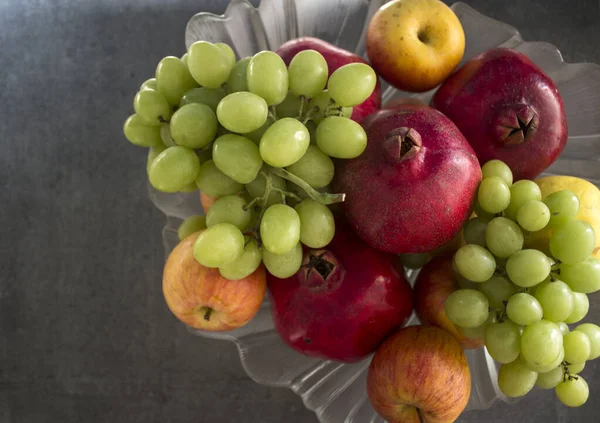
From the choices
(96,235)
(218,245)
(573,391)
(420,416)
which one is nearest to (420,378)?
(420,416)

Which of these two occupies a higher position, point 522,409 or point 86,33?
point 86,33

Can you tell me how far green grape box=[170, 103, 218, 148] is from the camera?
20.2 inches

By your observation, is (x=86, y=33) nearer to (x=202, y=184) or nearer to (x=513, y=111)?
(x=202, y=184)

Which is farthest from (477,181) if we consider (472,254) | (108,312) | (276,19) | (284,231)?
(108,312)

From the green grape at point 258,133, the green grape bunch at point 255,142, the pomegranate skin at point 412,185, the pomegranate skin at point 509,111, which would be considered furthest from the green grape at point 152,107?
the pomegranate skin at point 509,111

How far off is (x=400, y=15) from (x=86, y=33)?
668 mm

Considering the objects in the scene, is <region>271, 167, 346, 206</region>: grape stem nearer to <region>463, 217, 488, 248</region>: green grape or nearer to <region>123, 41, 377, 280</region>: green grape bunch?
<region>123, 41, 377, 280</region>: green grape bunch

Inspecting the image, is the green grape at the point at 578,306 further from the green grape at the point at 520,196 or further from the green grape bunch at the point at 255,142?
the green grape bunch at the point at 255,142

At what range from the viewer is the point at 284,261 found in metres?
0.56

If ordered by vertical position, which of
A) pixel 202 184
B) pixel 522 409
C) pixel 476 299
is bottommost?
pixel 522 409

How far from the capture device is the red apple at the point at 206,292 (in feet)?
1.94

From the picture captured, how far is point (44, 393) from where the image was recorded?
36.2 inches

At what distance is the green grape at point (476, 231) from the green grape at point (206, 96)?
0.33 m

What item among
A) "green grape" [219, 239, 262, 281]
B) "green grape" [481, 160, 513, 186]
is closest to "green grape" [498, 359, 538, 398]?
"green grape" [481, 160, 513, 186]
